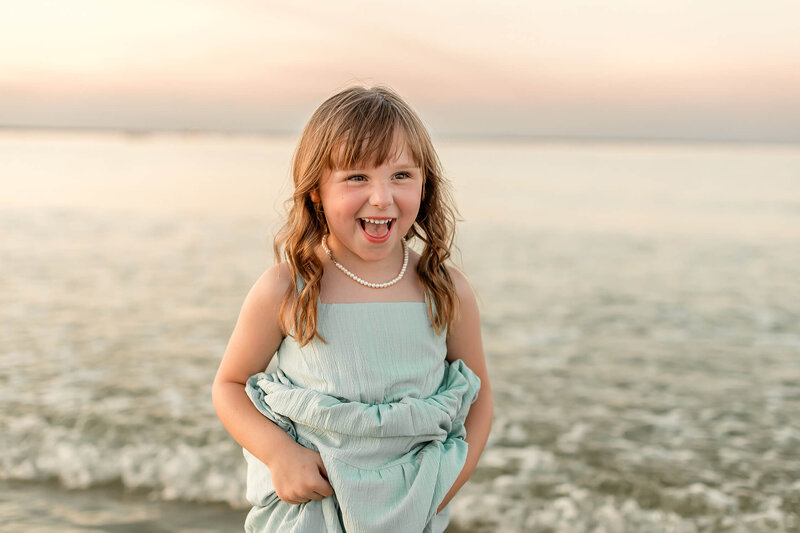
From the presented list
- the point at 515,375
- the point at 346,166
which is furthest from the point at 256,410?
the point at 515,375

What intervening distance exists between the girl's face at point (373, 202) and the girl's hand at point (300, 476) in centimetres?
57

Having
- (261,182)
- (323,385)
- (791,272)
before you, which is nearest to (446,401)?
(323,385)

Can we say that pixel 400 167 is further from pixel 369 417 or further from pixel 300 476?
pixel 300 476

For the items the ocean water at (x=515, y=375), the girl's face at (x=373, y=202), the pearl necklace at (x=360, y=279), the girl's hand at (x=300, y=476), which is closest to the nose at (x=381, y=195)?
the girl's face at (x=373, y=202)

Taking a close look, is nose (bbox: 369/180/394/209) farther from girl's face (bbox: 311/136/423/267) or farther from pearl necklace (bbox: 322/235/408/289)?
pearl necklace (bbox: 322/235/408/289)

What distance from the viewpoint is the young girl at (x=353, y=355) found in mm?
1897

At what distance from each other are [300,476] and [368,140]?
910mm

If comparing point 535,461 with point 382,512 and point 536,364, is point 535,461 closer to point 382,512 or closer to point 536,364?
point 536,364

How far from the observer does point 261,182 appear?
26531 millimetres

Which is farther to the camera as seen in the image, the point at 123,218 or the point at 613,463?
the point at 123,218

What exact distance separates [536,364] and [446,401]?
534 cm

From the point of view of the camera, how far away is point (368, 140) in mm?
1978

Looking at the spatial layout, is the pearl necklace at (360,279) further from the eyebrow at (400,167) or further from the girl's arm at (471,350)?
the eyebrow at (400,167)

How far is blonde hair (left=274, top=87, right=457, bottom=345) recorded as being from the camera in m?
1.99
